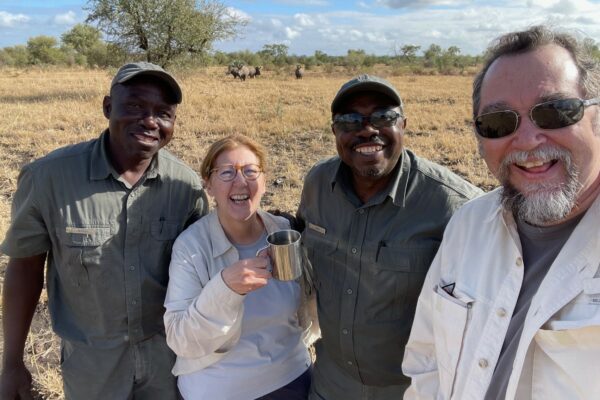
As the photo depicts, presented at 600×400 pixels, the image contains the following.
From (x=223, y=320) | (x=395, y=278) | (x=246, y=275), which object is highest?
(x=246, y=275)

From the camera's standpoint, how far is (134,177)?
253 cm

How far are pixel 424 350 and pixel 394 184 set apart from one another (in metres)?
0.74

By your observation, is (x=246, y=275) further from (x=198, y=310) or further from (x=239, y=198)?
(x=239, y=198)

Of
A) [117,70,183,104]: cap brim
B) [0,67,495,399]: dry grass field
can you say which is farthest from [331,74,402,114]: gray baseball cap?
[0,67,495,399]: dry grass field

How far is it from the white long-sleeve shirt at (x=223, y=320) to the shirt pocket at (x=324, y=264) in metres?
0.13

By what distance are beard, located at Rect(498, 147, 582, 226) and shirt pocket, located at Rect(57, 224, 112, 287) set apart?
71.0 inches

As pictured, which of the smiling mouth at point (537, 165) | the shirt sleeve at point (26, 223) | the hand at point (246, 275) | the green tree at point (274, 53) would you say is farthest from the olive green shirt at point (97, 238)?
the green tree at point (274, 53)

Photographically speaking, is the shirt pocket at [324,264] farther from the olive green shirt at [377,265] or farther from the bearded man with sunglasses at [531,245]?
the bearded man with sunglasses at [531,245]

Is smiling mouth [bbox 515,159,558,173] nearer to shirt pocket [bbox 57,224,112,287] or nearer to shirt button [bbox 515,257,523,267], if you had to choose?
A: shirt button [bbox 515,257,523,267]

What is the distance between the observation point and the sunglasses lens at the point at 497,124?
5.82 feet

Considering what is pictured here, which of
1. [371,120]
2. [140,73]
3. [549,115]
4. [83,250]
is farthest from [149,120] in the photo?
[549,115]

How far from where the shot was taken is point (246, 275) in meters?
2.05

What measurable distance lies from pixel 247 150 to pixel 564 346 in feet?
5.23

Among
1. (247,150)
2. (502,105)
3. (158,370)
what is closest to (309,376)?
(158,370)
